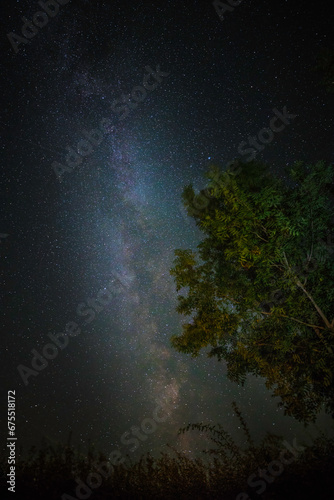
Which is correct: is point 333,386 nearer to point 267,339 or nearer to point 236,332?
point 267,339

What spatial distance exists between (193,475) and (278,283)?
15.4 ft

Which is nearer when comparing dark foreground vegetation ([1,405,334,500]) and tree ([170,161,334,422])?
dark foreground vegetation ([1,405,334,500])

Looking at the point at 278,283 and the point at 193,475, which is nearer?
the point at 193,475

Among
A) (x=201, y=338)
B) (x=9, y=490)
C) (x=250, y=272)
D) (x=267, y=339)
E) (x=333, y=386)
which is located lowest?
(x=333, y=386)

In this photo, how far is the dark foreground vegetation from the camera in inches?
139

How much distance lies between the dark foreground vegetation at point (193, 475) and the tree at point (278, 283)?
244cm

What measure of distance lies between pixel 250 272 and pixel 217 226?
335cm

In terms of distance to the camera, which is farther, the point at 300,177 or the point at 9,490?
the point at 300,177

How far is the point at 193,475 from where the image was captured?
4395 millimetres

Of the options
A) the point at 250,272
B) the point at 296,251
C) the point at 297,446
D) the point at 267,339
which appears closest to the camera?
the point at 297,446

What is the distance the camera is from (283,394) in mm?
7125

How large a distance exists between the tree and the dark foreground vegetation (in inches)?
96.2

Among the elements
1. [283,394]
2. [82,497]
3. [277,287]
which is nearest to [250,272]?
[277,287]

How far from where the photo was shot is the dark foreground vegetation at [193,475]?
354 cm
